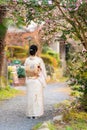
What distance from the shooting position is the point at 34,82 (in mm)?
11352

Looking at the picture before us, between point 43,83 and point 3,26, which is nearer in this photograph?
point 43,83

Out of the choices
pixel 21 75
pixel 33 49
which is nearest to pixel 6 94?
pixel 33 49

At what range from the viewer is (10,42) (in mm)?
31922

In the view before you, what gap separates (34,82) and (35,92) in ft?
0.89

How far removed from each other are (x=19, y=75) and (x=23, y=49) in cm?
569

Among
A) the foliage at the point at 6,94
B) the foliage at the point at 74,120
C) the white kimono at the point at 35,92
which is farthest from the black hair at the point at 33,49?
the foliage at the point at 6,94

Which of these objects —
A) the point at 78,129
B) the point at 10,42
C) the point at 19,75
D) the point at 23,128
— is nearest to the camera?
the point at 78,129

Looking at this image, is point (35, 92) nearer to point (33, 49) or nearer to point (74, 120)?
point (33, 49)

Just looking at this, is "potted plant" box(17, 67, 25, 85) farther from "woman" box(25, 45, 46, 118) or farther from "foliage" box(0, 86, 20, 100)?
"woman" box(25, 45, 46, 118)

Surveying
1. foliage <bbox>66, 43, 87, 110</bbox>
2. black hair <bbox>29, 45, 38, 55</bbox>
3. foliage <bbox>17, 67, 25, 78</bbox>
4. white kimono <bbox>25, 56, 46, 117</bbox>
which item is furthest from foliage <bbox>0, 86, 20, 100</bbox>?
foliage <bbox>17, 67, 25, 78</bbox>

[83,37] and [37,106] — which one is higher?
[83,37]

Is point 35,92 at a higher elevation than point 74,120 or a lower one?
higher

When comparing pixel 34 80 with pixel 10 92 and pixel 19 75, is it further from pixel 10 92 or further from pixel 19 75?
pixel 19 75

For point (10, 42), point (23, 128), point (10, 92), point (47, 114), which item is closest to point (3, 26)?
point (10, 92)
